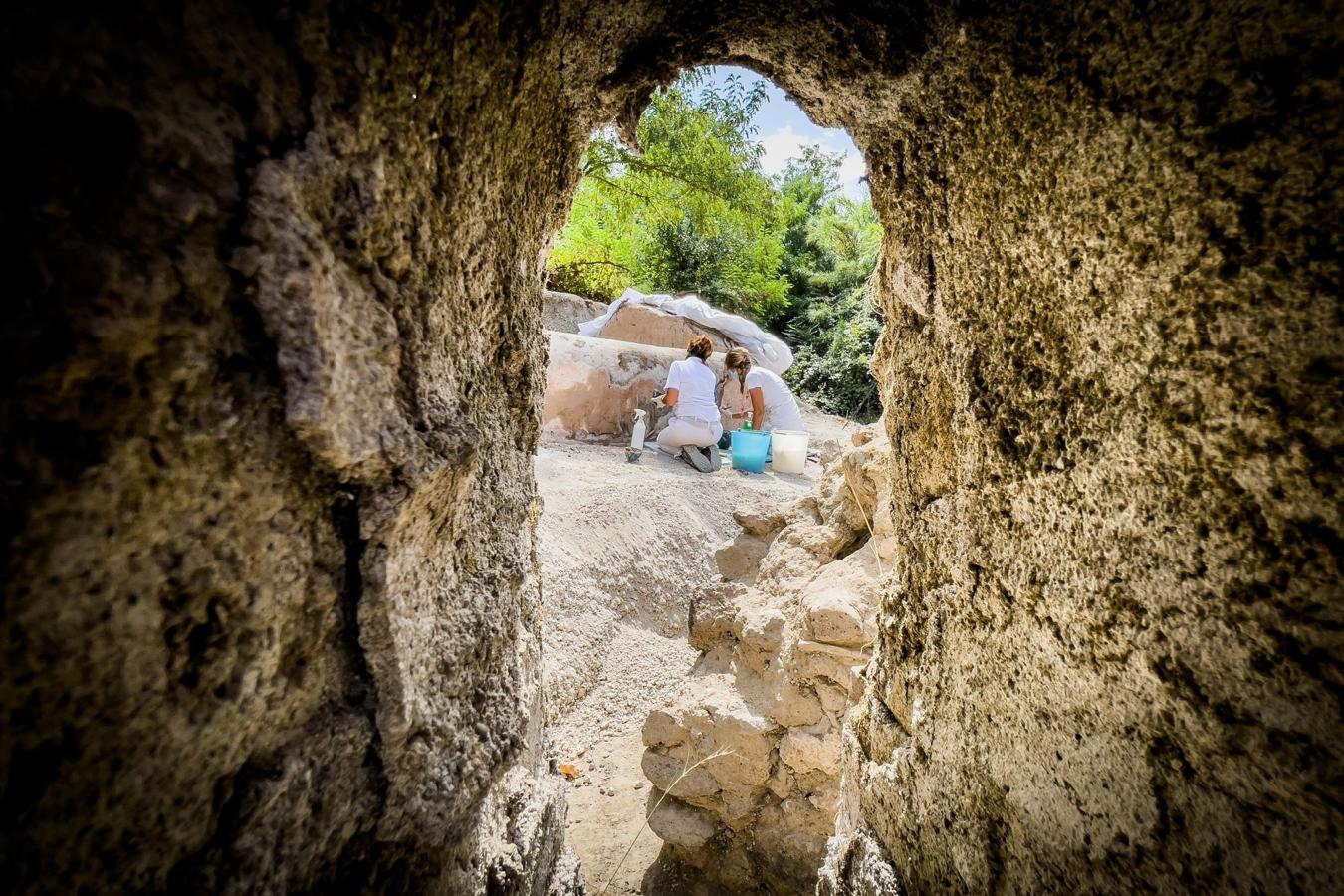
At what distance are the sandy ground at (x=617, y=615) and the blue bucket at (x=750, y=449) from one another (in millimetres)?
417

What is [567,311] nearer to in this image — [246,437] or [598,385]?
[598,385]

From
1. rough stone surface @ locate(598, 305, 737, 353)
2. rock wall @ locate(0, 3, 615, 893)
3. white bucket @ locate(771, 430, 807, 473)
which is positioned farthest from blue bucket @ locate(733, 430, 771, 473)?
rock wall @ locate(0, 3, 615, 893)

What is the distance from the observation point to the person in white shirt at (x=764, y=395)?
6816 millimetres

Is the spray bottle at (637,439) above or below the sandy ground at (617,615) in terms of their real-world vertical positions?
above

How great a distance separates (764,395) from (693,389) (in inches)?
55.3

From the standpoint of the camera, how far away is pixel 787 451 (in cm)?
611

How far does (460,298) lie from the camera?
0.92 m

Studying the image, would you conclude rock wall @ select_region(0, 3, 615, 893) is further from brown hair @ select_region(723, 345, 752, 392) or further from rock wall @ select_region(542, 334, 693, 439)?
brown hair @ select_region(723, 345, 752, 392)

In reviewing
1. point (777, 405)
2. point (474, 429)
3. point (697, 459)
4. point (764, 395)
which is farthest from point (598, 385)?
point (474, 429)

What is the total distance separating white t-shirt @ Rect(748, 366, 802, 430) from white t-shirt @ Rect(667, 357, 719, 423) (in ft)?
3.88

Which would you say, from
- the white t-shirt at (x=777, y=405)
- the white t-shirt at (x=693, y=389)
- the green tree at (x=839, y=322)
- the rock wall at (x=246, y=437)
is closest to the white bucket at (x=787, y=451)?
the white t-shirt at (x=693, y=389)

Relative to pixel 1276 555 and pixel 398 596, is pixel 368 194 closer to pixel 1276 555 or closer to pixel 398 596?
pixel 398 596

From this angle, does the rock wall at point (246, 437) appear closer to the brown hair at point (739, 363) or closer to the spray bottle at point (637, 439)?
the spray bottle at point (637, 439)

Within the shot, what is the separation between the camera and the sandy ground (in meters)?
2.45
